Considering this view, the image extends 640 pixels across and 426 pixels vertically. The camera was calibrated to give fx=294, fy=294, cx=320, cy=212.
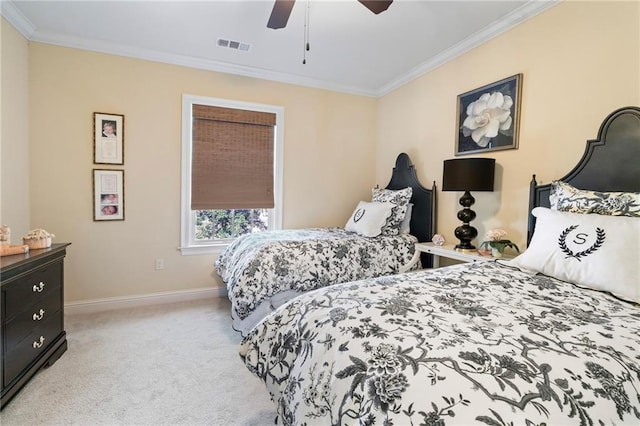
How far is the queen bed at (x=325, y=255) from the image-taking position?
2.29 m

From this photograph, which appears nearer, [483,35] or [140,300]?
[483,35]

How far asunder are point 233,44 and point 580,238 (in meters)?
3.17

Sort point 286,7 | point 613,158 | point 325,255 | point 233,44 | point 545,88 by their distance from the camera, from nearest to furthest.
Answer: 1. point 613,158
2. point 286,7
3. point 545,88
4. point 325,255
5. point 233,44

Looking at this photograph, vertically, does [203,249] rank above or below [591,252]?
below

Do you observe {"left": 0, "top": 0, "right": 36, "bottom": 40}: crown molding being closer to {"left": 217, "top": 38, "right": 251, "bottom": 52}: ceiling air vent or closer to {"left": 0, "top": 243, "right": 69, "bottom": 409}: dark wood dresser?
{"left": 217, "top": 38, "right": 251, "bottom": 52}: ceiling air vent

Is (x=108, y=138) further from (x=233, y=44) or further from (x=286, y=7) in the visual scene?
(x=286, y=7)

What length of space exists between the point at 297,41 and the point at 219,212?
6.82 feet

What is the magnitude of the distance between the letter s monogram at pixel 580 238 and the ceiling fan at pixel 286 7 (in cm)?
171

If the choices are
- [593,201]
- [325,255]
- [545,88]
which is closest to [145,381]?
[325,255]

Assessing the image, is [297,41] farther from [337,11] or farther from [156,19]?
[156,19]

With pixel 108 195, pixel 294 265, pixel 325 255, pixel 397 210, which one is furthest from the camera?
pixel 397 210

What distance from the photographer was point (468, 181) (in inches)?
96.7

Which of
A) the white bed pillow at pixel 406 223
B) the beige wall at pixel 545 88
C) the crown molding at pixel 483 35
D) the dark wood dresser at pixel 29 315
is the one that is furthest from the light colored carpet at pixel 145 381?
the crown molding at pixel 483 35

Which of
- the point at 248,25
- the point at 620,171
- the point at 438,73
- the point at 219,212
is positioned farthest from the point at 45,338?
the point at 438,73
